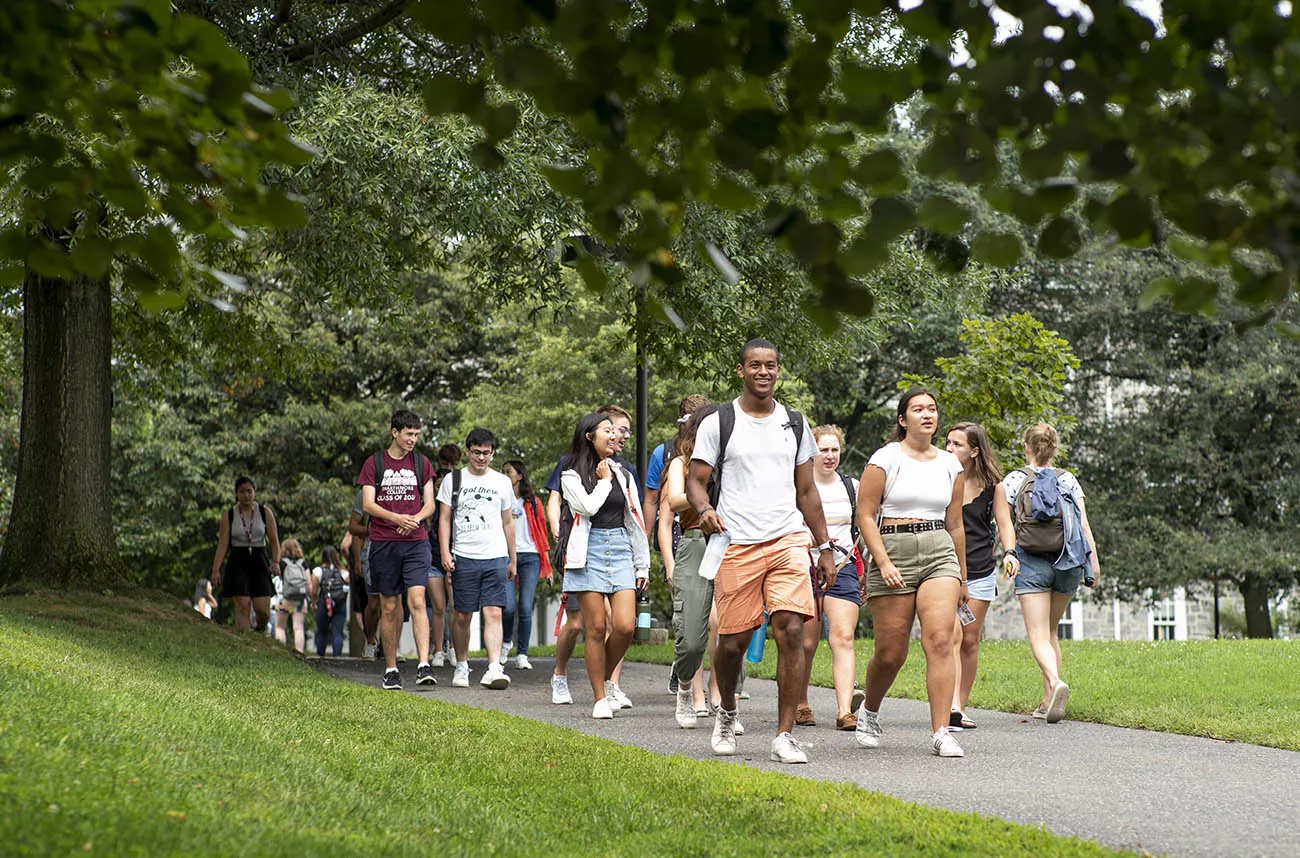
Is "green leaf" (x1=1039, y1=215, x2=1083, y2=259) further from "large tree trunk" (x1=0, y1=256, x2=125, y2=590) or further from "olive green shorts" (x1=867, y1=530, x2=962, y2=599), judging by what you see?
"large tree trunk" (x1=0, y1=256, x2=125, y2=590)

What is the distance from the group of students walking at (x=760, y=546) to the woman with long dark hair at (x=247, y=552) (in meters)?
2.12

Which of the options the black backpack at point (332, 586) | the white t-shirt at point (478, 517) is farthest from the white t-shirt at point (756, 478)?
the black backpack at point (332, 586)

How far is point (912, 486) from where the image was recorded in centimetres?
831

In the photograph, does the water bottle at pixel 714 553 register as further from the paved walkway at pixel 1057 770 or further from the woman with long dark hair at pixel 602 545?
the woman with long dark hair at pixel 602 545

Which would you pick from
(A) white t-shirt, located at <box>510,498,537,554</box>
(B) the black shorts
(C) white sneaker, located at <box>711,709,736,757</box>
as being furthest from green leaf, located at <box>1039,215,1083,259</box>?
(B) the black shorts

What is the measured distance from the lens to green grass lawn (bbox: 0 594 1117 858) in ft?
15.4

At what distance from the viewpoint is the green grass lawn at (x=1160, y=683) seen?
9.65 metres

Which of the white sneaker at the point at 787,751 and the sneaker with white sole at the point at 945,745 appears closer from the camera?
the white sneaker at the point at 787,751

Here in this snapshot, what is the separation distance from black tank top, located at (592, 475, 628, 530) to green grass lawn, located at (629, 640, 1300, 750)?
9.66 ft

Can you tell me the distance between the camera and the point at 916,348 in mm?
33500

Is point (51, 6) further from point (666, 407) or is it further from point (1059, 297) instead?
point (1059, 297)

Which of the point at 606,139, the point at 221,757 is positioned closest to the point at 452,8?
the point at 606,139

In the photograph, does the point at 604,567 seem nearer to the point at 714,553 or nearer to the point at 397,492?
the point at 397,492

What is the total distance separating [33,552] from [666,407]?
61.3 feet
